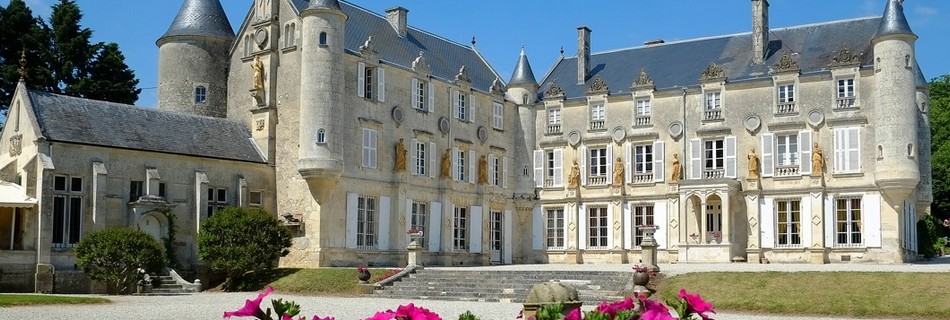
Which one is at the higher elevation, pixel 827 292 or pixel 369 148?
pixel 369 148

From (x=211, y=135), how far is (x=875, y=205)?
22047 mm

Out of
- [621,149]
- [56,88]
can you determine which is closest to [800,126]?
[621,149]

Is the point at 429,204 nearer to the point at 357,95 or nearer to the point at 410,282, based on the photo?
the point at 357,95

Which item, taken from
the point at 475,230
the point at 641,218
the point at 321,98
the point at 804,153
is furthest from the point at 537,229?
the point at 321,98

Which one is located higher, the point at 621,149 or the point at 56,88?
the point at 56,88

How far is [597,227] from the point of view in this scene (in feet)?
127

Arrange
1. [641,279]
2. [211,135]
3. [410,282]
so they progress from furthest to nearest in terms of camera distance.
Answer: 1. [211,135]
2. [410,282]
3. [641,279]

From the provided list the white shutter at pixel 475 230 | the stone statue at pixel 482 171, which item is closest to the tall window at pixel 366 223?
the white shutter at pixel 475 230

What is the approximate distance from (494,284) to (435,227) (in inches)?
362

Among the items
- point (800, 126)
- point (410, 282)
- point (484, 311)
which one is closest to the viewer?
point (484, 311)

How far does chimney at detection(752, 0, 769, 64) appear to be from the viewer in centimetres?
3716

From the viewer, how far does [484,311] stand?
19625mm

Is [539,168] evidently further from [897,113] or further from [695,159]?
[897,113]

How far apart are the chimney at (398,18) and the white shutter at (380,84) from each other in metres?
4.61
